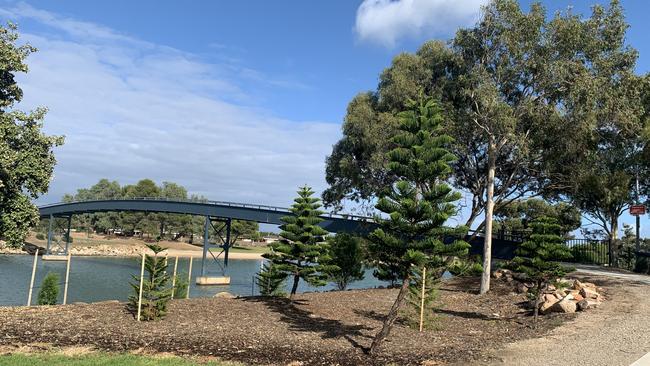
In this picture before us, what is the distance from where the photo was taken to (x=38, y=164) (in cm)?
1914

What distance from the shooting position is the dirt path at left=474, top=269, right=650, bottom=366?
10.2 meters

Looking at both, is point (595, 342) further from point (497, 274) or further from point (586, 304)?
point (497, 274)

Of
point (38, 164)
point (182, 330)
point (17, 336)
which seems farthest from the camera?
point (38, 164)

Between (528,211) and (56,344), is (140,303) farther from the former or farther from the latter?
(528,211)

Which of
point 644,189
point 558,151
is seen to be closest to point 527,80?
point 558,151

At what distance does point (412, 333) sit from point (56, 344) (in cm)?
908

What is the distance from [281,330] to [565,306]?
9.52m

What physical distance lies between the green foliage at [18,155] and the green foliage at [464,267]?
655 inches

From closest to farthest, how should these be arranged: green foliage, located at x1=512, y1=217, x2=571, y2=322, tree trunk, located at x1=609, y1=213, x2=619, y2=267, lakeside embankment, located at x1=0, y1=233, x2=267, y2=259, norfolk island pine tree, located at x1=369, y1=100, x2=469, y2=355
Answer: norfolk island pine tree, located at x1=369, y1=100, x2=469, y2=355 → green foliage, located at x1=512, y1=217, x2=571, y2=322 → tree trunk, located at x1=609, y1=213, x2=619, y2=267 → lakeside embankment, located at x1=0, y1=233, x2=267, y2=259

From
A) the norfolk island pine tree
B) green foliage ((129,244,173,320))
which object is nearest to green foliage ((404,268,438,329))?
the norfolk island pine tree

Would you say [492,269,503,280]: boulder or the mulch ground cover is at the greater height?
[492,269,503,280]: boulder

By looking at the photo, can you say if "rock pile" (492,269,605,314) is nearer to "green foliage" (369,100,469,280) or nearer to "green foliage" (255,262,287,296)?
"green foliage" (369,100,469,280)

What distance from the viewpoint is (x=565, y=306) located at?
16.0 m

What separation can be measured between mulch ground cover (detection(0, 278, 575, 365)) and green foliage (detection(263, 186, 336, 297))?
125 cm
